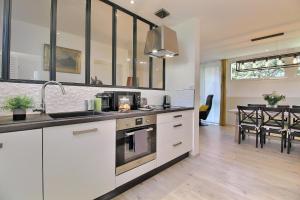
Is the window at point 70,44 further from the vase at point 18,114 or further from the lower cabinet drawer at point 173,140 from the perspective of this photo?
the lower cabinet drawer at point 173,140

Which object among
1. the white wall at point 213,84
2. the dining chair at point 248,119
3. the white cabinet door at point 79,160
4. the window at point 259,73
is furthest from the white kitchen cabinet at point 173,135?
the white wall at point 213,84

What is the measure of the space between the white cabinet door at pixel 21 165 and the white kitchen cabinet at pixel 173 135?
1.38m

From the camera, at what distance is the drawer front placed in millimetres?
2220

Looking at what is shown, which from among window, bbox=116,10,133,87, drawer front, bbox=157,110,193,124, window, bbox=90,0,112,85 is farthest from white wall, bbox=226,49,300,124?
window, bbox=90,0,112,85

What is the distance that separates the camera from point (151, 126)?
6.82ft

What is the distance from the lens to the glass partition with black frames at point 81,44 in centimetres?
215

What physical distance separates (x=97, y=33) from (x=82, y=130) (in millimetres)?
2367

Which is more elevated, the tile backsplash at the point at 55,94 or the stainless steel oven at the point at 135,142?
the tile backsplash at the point at 55,94

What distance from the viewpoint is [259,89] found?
541 cm

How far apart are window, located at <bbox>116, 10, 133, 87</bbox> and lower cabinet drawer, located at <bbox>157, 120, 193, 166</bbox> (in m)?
1.00

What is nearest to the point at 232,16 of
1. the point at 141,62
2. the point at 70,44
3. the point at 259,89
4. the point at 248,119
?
the point at 141,62

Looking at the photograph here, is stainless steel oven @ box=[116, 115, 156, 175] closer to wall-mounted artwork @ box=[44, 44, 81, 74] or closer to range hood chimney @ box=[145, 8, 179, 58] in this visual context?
range hood chimney @ box=[145, 8, 179, 58]

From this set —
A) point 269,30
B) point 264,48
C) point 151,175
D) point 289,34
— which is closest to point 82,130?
point 151,175

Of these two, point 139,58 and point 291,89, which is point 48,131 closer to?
point 139,58
